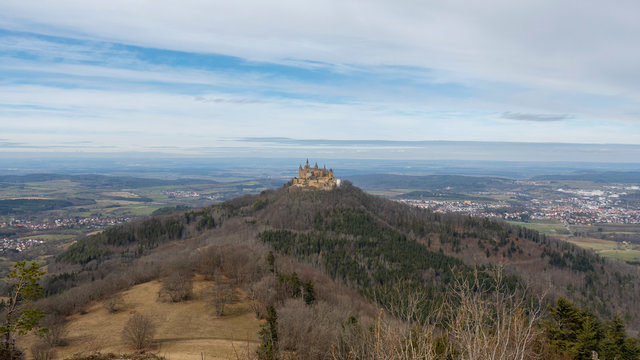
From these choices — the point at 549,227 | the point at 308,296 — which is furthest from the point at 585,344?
the point at 549,227

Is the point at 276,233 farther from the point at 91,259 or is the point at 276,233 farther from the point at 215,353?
the point at 215,353

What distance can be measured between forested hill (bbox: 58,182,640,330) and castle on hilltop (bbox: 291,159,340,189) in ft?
21.9

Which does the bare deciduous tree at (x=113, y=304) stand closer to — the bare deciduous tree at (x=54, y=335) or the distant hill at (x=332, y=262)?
the distant hill at (x=332, y=262)

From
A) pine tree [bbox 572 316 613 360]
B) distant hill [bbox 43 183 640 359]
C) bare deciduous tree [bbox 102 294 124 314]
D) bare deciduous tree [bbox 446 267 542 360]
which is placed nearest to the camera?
bare deciduous tree [bbox 446 267 542 360]

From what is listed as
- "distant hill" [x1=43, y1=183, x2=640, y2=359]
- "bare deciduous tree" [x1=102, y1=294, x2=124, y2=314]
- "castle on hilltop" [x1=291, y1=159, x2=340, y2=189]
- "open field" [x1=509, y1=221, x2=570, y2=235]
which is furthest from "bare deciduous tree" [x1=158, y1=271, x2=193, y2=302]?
"open field" [x1=509, y1=221, x2=570, y2=235]

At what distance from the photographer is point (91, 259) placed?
92.8m

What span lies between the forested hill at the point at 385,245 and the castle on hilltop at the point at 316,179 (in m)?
6.68

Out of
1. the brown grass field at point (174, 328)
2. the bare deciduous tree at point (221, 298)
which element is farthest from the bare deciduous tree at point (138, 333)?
the bare deciduous tree at point (221, 298)

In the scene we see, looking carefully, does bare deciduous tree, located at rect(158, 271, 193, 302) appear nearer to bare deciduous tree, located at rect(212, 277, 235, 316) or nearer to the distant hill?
bare deciduous tree, located at rect(212, 277, 235, 316)

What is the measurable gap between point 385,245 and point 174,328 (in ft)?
244

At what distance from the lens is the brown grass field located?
30625mm

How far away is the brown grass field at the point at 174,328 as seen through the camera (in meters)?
30.6

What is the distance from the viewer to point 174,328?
37.0 metres

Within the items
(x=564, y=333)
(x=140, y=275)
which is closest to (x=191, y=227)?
(x=140, y=275)
